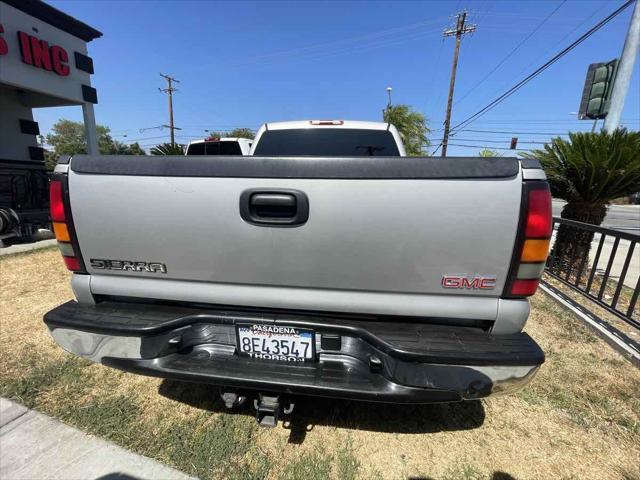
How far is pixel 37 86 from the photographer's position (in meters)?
9.35

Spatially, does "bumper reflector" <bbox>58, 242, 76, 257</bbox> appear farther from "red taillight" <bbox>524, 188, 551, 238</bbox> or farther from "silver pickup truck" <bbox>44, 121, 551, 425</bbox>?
"red taillight" <bbox>524, 188, 551, 238</bbox>

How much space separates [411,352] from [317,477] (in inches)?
37.3

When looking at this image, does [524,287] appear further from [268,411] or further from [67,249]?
[67,249]

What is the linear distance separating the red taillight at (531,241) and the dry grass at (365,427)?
3.73ft

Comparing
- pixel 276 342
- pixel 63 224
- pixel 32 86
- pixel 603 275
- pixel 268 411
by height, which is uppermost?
pixel 32 86

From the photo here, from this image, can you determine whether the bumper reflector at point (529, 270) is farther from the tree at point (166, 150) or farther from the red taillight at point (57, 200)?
the tree at point (166, 150)

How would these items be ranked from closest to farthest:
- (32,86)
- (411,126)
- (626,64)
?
(626,64) < (32,86) < (411,126)

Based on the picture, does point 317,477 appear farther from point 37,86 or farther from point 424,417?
point 37,86

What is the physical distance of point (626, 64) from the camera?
17.9 feet

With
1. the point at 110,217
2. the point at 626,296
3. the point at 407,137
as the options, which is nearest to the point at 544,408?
the point at 110,217

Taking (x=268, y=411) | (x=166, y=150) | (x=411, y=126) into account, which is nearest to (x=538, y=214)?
(x=268, y=411)

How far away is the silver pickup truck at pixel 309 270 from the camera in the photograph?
4.88 ft

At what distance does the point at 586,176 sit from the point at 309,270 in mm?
5769

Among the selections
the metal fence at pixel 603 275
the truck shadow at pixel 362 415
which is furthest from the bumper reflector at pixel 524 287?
the metal fence at pixel 603 275
